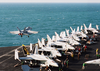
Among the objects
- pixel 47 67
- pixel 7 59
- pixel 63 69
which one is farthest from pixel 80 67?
pixel 7 59

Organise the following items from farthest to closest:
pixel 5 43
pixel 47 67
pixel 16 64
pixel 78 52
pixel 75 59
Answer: pixel 5 43
pixel 78 52
pixel 75 59
pixel 16 64
pixel 47 67

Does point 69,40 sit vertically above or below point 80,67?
above

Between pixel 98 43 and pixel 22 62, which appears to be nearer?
pixel 22 62

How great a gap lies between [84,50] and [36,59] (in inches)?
931

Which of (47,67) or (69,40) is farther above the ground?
(69,40)

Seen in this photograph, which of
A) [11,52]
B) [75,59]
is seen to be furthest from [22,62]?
[75,59]

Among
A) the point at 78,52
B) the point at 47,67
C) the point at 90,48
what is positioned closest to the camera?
the point at 47,67

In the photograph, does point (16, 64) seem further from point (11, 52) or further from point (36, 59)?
point (11, 52)

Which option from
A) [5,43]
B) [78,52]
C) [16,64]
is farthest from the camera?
[5,43]

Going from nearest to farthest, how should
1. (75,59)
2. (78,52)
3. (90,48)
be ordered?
(75,59) → (78,52) → (90,48)

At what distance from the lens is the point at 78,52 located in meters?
65.2

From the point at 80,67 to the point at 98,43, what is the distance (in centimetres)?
3071

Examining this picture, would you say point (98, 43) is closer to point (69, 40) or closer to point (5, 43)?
point (69, 40)

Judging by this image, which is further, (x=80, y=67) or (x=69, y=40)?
(x=69, y=40)
